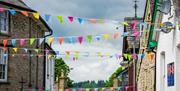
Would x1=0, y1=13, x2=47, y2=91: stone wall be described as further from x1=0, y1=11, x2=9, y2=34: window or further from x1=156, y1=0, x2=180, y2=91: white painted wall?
x1=156, y1=0, x2=180, y2=91: white painted wall

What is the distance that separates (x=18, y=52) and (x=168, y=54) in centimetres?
1407

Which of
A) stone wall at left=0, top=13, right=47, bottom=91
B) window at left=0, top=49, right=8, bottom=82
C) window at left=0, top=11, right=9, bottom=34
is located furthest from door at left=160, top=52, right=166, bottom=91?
window at left=0, top=11, right=9, bottom=34

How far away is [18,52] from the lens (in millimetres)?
30344

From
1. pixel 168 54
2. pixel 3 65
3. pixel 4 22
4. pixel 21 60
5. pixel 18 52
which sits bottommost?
pixel 3 65

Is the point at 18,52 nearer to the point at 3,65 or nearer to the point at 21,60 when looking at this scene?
the point at 21,60

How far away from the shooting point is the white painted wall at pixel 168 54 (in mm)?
16453

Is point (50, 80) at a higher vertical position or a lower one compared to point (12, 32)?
lower

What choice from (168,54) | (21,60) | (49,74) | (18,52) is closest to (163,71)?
(168,54)

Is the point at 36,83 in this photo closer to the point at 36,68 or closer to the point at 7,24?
the point at 36,68

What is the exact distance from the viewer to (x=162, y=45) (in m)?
19.2

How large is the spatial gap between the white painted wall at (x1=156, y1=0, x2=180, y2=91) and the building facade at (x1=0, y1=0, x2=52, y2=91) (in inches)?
415

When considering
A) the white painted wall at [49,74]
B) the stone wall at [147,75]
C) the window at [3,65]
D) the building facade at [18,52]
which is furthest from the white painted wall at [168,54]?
the white painted wall at [49,74]

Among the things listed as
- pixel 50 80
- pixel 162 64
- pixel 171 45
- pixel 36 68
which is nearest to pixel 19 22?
pixel 36 68

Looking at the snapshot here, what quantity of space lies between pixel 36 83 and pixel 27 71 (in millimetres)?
2019
